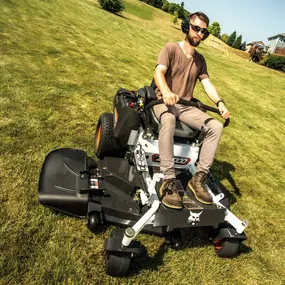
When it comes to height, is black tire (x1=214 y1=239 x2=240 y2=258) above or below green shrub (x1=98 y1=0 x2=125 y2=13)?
below

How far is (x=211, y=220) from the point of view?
311 centimetres

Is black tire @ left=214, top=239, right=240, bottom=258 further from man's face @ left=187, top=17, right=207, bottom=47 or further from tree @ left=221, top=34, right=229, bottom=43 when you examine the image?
tree @ left=221, top=34, right=229, bottom=43

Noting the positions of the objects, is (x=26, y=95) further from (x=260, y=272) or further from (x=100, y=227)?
(x=260, y=272)

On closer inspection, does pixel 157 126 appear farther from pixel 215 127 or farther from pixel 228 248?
pixel 228 248

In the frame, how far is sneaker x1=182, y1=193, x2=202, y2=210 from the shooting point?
9.99ft

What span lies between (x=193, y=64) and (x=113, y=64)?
7277 mm

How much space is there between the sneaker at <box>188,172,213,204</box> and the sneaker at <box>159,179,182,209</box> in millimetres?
338

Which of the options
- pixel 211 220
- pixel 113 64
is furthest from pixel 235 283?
pixel 113 64

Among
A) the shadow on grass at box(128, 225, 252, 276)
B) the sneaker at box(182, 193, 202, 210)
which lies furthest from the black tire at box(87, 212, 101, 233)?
the sneaker at box(182, 193, 202, 210)

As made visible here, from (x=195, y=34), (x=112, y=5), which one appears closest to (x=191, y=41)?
(x=195, y=34)

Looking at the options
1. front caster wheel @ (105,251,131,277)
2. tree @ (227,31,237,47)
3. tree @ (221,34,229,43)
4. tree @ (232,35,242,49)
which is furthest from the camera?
tree @ (227,31,237,47)

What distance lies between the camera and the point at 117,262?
2.70 m

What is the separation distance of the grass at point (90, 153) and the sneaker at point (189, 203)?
0.62 meters

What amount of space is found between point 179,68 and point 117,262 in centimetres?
250
